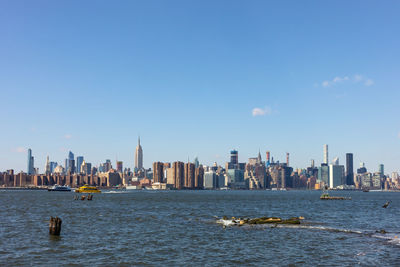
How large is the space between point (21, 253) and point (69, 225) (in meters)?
23.8

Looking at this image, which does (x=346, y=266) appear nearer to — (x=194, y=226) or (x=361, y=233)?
(x=361, y=233)

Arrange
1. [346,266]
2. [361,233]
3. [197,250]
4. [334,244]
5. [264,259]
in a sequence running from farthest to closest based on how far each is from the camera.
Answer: [361,233]
[334,244]
[197,250]
[264,259]
[346,266]

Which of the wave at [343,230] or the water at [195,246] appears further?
the wave at [343,230]

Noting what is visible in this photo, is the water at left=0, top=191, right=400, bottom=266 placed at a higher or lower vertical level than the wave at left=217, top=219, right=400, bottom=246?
higher

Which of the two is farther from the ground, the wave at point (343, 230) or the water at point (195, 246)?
the water at point (195, 246)

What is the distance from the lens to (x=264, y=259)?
35.0 meters

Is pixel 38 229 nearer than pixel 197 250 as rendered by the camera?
No

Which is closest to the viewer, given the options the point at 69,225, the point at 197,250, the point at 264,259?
the point at 264,259

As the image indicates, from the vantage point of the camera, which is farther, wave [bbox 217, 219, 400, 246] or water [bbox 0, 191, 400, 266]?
wave [bbox 217, 219, 400, 246]

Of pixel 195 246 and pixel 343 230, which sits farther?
pixel 343 230

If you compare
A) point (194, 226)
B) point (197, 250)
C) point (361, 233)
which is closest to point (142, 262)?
point (197, 250)

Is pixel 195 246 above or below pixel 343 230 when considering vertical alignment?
above

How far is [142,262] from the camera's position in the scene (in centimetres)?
3334

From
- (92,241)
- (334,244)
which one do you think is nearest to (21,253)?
(92,241)
